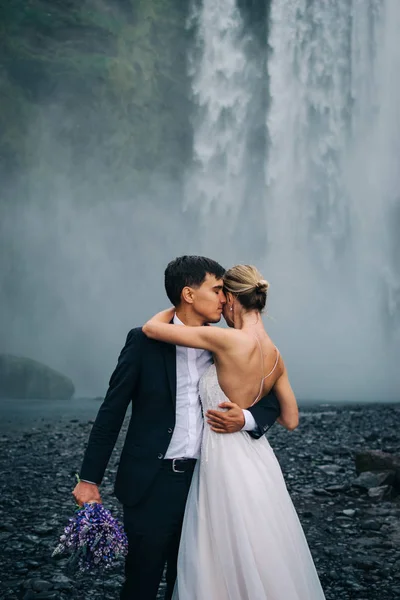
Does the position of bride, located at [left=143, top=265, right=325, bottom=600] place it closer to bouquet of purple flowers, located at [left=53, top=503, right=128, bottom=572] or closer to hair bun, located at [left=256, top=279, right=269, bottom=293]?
hair bun, located at [left=256, top=279, right=269, bottom=293]

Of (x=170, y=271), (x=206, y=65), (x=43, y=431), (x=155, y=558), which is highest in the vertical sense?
(x=206, y=65)

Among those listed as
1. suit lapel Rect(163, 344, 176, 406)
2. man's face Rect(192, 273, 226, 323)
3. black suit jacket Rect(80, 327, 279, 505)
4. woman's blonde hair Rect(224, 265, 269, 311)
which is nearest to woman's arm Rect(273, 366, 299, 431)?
black suit jacket Rect(80, 327, 279, 505)

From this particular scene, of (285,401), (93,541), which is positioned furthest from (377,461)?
(93,541)

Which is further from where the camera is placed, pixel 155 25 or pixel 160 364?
pixel 155 25

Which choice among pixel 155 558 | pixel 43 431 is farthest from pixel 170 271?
pixel 43 431

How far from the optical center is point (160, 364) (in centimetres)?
322

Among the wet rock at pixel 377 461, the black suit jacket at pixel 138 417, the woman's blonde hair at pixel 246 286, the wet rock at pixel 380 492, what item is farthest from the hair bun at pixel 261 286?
the wet rock at pixel 377 461

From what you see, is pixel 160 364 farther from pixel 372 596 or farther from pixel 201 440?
pixel 372 596

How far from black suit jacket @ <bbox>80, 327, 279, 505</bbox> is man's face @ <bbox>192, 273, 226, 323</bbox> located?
0.27 m

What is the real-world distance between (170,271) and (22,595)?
3.30 metres

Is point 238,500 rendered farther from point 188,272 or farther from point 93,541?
point 188,272

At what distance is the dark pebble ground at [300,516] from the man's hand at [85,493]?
2.32 meters

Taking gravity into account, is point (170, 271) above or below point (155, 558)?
above

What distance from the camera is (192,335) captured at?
3135 millimetres
